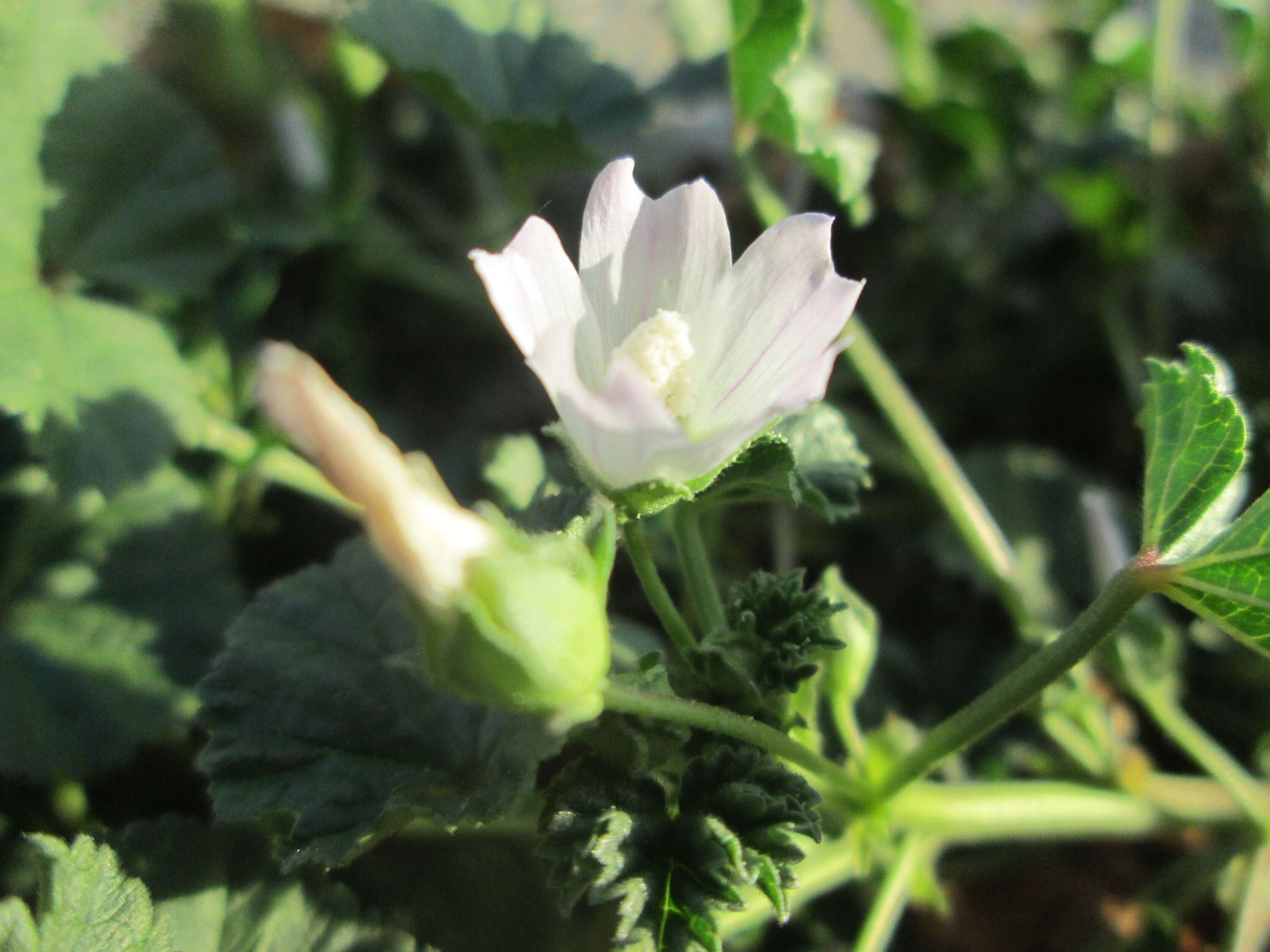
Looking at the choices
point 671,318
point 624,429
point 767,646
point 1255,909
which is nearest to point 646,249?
point 671,318

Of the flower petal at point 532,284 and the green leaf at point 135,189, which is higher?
the green leaf at point 135,189

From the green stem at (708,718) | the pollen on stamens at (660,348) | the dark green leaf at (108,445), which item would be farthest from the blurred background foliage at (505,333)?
the pollen on stamens at (660,348)

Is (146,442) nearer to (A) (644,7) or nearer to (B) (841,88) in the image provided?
(B) (841,88)

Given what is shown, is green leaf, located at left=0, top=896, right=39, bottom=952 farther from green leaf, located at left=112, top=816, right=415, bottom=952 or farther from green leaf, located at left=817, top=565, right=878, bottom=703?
green leaf, located at left=817, top=565, right=878, bottom=703

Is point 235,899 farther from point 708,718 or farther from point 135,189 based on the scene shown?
point 135,189

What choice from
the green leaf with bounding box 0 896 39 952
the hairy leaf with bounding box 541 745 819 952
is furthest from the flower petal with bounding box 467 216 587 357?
the green leaf with bounding box 0 896 39 952

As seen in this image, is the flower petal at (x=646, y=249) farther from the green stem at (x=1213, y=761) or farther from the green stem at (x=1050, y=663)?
the green stem at (x=1213, y=761)
